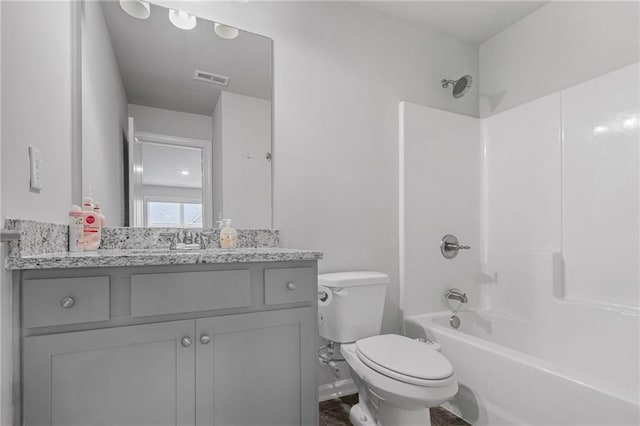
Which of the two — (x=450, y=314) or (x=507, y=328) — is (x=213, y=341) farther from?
(x=507, y=328)

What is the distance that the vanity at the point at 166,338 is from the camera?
36.1 inches

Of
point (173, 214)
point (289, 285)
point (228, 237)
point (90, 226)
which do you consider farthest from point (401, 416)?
point (90, 226)

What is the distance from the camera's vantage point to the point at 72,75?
1.41 metres

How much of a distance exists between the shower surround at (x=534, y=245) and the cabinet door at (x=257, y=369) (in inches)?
36.2

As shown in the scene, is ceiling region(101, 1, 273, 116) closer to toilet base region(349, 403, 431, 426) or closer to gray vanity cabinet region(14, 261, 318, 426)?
gray vanity cabinet region(14, 261, 318, 426)

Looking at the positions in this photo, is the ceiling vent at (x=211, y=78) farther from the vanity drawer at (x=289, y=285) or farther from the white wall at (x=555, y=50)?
the white wall at (x=555, y=50)

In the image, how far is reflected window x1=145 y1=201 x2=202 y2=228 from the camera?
1.60 metres

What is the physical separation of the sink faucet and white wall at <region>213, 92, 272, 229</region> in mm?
1323

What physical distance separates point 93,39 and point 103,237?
34.3 inches

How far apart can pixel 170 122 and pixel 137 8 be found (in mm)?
538

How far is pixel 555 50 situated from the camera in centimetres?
219

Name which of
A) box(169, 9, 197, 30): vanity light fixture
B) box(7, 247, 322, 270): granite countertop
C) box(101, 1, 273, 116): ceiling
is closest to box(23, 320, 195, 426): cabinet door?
box(7, 247, 322, 270): granite countertop

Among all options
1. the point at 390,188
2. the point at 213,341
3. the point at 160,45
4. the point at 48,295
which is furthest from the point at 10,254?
the point at 390,188

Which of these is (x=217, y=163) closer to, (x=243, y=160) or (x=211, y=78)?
(x=243, y=160)
